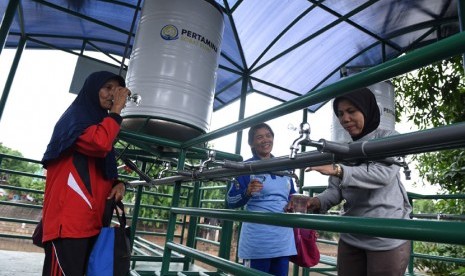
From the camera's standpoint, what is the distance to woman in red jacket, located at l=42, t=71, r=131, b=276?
1.40 meters

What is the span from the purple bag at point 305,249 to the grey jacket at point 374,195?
2.38ft

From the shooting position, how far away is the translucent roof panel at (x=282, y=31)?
4824mm

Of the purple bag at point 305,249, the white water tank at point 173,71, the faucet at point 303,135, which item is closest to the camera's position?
the faucet at point 303,135

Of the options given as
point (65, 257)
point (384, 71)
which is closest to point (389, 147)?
point (384, 71)

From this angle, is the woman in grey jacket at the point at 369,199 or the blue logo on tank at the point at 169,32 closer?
the woman in grey jacket at the point at 369,199

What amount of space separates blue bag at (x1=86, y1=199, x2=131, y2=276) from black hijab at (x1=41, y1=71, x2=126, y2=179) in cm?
27

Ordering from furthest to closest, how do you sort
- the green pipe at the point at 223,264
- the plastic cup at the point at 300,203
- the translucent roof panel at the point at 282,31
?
the translucent roof panel at the point at 282,31 < the plastic cup at the point at 300,203 < the green pipe at the point at 223,264

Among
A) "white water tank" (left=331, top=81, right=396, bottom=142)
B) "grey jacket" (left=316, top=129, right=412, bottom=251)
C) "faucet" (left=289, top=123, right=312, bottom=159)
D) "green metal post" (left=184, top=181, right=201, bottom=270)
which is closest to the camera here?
"faucet" (left=289, top=123, right=312, bottom=159)

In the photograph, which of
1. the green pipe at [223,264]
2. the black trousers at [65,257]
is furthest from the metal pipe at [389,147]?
the black trousers at [65,257]

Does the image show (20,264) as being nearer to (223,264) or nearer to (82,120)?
(82,120)

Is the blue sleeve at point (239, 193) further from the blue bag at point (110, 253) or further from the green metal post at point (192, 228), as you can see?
the green metal post at point (192, 228)

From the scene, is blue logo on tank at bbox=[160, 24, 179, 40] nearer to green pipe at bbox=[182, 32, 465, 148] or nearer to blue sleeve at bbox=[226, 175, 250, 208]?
blue sleeve at bbox=[226, 175, 250, 208]

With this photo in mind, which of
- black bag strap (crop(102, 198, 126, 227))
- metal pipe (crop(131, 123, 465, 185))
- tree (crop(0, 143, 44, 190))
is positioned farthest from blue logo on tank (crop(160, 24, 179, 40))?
tree (crop(0, 143, 44, 190))

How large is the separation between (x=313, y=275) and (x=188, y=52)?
821 cm
